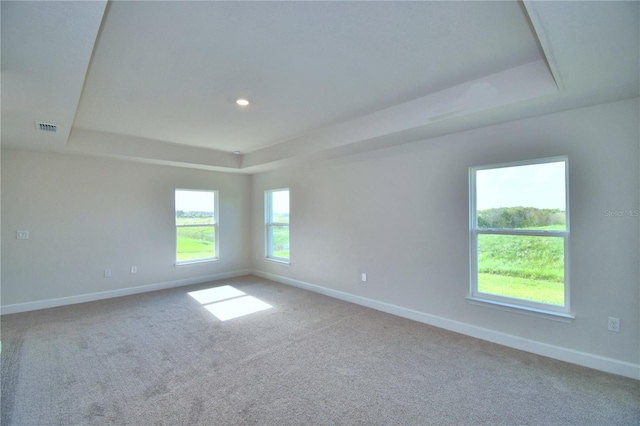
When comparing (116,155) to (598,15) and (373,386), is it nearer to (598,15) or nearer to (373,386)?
(373,386)

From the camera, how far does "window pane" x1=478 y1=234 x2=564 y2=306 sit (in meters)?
2.81

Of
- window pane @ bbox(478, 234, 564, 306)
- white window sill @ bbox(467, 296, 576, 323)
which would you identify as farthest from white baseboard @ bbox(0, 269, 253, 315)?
window pane @ bbox(478, 234, 564, 306)

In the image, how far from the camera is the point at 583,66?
193 cm

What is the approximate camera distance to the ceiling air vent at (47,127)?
304 centimetres

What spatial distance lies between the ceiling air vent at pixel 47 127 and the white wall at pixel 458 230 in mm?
3394

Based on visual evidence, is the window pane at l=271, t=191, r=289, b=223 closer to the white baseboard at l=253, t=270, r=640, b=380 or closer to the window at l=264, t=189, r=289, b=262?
the window at l=264, t=189, r=289, b=262

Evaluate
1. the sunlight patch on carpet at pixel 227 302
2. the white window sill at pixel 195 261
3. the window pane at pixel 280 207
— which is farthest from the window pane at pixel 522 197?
the white window sill at pixel 195 261

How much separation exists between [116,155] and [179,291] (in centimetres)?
250

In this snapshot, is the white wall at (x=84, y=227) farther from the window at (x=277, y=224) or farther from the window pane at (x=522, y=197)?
the window pane at (x=522, y=197)

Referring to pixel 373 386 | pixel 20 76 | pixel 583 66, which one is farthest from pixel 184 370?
pixel 583 66

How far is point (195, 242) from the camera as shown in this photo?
19.4 feet

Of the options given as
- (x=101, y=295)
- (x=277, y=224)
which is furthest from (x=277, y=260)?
(x=101, y=295)

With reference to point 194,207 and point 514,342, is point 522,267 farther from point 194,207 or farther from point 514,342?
point 194,207

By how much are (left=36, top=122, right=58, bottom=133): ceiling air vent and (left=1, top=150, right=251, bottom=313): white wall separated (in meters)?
1.50
